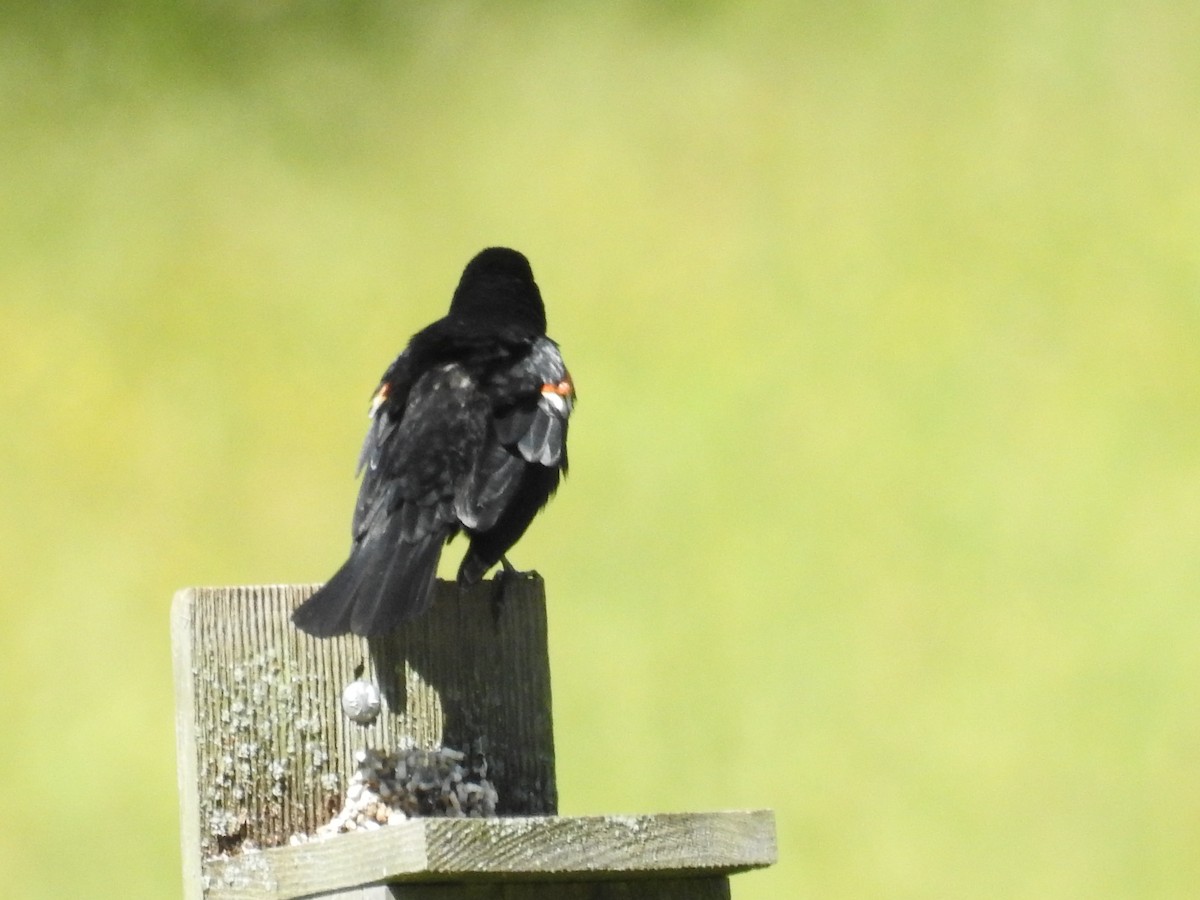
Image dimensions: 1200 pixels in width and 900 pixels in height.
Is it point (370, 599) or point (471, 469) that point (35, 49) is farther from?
point (370, 599)

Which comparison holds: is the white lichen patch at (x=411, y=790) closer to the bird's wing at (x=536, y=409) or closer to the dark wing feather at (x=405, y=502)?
the dark wing feather at (x=405, y=502)

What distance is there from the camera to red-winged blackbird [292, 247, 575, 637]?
6.61 feet

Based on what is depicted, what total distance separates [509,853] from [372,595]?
0.39m

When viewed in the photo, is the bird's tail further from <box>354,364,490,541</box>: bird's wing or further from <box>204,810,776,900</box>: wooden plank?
<box>204,810,776,900</box>: wooden plank

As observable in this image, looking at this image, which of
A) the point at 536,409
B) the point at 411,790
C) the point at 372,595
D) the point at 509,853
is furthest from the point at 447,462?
the point at 509,853

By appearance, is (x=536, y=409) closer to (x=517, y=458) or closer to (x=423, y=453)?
(x=517, y=458)

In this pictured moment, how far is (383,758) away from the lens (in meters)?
2.00

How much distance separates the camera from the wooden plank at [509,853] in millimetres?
1676

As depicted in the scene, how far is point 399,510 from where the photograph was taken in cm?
230

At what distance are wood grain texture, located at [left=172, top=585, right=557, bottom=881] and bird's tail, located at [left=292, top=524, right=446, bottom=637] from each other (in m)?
0.05

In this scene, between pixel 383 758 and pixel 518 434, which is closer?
pixel 383 758

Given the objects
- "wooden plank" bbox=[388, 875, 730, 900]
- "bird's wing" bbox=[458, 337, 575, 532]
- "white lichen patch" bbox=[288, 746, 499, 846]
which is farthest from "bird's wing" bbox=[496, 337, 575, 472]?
"wooden plank" bbox=[388, 875, 730, 900]

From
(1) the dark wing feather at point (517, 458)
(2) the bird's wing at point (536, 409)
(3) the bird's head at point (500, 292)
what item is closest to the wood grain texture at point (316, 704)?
(1) the dark wing feather at point (517, 458)

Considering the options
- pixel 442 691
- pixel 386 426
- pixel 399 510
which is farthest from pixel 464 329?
pixel 442 691
